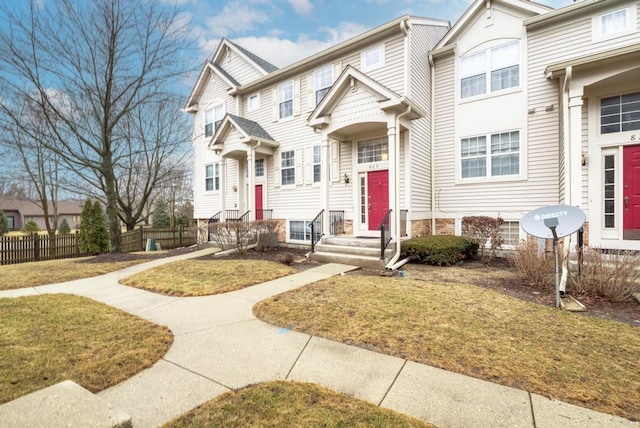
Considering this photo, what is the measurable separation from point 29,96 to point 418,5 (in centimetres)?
1619

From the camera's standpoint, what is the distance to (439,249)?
26.5 ft

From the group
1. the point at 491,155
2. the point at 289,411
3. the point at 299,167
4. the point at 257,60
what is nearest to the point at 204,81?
the point at 257,60

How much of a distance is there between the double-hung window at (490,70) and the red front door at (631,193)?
11.6ft

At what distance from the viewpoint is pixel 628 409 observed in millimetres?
2391

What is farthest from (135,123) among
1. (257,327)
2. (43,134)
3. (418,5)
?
(257,327)

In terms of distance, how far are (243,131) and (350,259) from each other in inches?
279

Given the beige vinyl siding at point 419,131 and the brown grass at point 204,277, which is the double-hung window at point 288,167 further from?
the brown grass at point 204,277

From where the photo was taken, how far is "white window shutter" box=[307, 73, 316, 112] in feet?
40.1

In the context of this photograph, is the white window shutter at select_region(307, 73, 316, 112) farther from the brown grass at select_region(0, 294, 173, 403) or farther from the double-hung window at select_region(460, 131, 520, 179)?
the brown grass at select_region(0, 294, 173, 403)

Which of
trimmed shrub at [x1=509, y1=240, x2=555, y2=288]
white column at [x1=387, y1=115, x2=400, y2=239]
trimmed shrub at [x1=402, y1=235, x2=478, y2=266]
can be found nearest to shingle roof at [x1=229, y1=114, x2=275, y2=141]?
white column at [x1=387, y1=115, x2=400, y2=239]

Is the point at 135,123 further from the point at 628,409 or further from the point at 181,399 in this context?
the point at 628,409

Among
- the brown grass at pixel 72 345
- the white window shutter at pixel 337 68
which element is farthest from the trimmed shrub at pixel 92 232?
the white window shutter at pixel 337 68

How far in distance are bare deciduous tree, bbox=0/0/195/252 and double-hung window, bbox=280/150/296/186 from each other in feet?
17.7

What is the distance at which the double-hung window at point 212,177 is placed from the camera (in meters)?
15.5
